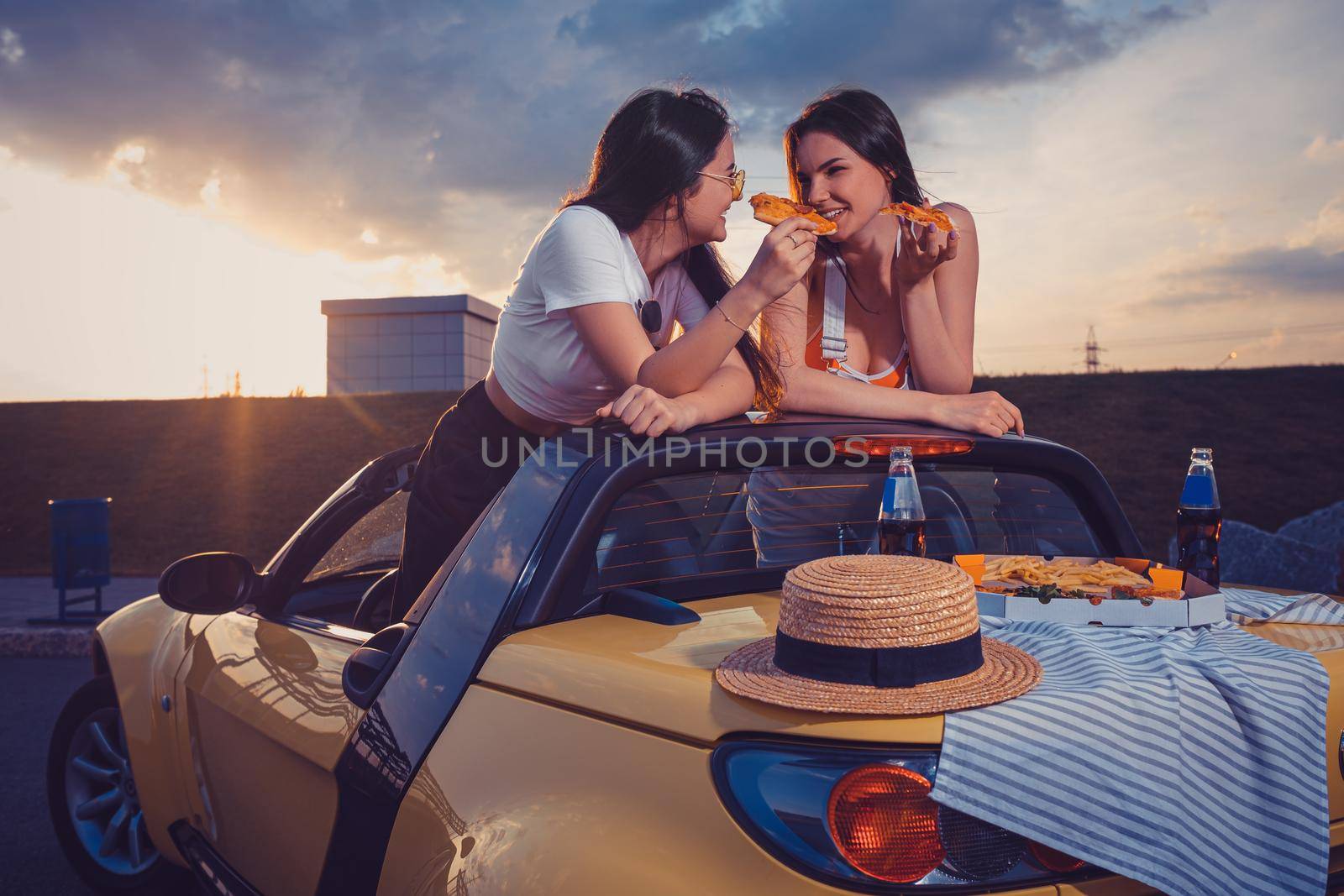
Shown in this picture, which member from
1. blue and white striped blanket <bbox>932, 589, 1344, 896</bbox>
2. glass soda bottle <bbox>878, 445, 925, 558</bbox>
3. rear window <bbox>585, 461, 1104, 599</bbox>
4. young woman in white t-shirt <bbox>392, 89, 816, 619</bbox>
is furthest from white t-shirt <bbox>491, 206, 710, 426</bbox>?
blue and white striped blanket <bbox>932, 589, 1344, 896</bbox>

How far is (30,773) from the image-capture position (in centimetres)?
508

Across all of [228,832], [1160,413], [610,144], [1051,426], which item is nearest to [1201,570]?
[610,144]

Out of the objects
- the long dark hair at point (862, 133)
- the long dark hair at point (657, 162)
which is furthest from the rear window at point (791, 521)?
the long dark hair at point (862, 133)

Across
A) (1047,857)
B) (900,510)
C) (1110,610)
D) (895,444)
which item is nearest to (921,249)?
(895,444)

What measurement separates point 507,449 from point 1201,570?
1.70 meters

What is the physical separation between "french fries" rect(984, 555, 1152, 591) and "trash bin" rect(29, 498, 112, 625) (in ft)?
30.2

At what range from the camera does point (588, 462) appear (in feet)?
6.15

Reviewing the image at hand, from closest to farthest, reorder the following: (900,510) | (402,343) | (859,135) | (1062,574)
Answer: (1062,574) < (900,510) < (859,135) < (402,343)

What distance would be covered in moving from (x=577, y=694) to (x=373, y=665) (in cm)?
65

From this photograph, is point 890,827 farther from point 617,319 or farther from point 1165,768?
point 617,319

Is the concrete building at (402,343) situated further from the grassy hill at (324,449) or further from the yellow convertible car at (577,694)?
the yellow convertible car at (577,694)

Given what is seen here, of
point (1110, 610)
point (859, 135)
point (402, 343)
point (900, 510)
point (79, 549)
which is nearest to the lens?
point (1110, 610)

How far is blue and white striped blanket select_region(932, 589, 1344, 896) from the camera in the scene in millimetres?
1195

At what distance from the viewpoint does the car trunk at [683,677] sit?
4.12ft
